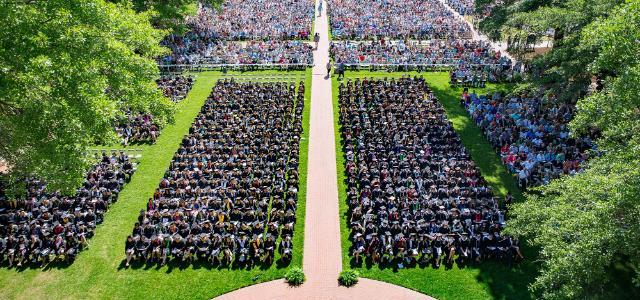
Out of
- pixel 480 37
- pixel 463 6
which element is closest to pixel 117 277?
pixel 480 37

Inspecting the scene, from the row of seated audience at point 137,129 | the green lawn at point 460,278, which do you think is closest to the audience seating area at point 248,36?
the row of seated audience at point 137,129

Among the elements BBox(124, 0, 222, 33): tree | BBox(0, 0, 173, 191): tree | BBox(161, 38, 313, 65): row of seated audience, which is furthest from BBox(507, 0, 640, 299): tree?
BBox(124, 0, 222, 33): tree

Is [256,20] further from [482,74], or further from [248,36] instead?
[482,74]

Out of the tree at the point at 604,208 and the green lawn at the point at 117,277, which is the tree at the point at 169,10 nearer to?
the green lawn at the point at 117,277

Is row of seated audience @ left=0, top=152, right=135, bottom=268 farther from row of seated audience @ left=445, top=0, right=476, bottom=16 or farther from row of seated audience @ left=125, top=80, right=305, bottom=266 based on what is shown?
row of seated audience @ left=445, top=0, right=476, bottom=16

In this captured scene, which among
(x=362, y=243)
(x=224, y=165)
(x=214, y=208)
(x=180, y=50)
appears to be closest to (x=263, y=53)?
(x=180, y=50)

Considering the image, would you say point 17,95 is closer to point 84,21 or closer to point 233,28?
point 84,21

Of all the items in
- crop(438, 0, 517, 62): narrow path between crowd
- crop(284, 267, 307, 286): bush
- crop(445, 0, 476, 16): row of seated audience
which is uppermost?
crop(445, 0, 476, 16): row of seated audience
